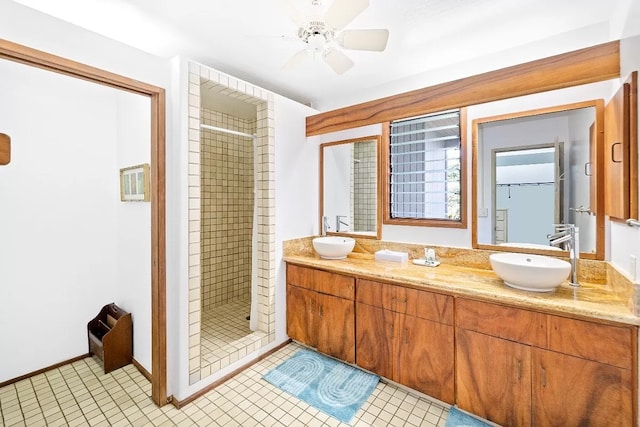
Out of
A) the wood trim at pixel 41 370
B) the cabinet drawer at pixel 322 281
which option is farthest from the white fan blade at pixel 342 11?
the wood trim at pixel 41 370

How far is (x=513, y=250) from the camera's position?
6.77 ft

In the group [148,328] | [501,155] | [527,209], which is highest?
[501,155]

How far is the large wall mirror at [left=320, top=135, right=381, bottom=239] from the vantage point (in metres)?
2.77

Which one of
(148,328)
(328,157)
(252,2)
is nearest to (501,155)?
(328,157)

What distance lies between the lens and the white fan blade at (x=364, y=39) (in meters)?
1.49

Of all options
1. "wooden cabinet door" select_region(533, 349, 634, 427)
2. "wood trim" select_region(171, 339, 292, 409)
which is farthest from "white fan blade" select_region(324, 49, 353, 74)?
"wood trim" select_region(171, 339, 292, 409)

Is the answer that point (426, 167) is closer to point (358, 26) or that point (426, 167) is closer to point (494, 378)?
point (358, 26)

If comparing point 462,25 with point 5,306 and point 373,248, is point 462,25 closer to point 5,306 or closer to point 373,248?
point 373,248

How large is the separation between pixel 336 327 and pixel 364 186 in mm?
1352

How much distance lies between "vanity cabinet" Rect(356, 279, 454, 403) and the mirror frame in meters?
0.72

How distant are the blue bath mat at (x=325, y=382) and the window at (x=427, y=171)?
4.45 feet

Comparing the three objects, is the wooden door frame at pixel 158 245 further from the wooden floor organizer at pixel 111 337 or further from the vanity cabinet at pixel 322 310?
the vanity cabinet at pixel 322 310

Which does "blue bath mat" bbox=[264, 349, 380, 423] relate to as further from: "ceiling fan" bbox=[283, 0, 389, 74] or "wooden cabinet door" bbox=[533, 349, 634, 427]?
"ceiling fan" bbox=[283, 0, 389, 74]

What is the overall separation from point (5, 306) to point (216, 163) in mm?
2225
